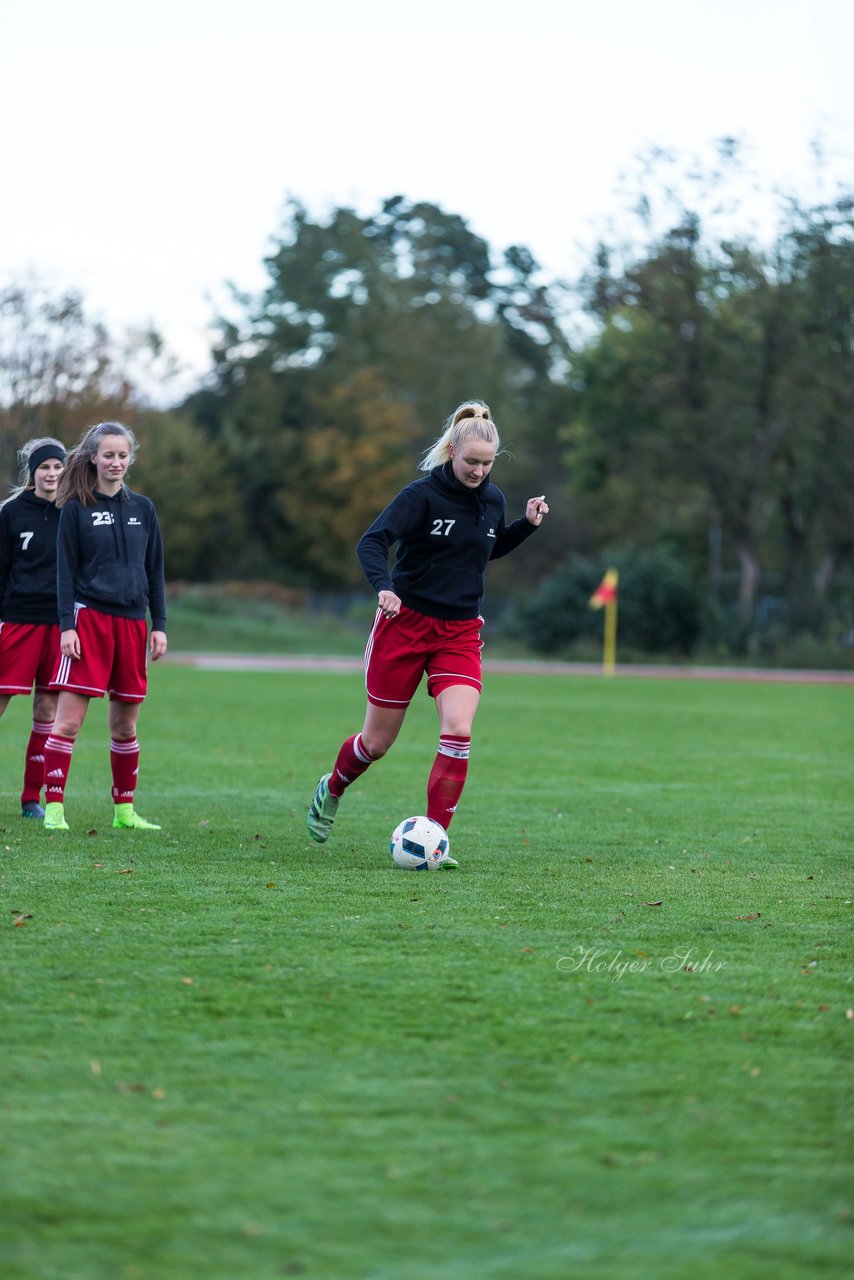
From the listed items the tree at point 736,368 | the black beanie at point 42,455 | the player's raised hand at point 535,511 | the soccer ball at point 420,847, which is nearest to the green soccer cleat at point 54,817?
the black beanie at point 42,455

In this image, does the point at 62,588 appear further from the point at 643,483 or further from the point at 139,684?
the point at 643,483

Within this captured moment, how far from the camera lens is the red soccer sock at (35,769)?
29.2 ft

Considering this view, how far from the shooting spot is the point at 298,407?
2402 inches

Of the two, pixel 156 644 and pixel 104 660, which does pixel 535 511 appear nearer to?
pixel 156 644

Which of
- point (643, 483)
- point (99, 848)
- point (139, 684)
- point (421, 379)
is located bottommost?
point (99, 848)

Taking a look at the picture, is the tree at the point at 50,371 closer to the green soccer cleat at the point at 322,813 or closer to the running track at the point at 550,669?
the running track at the point at 550,669

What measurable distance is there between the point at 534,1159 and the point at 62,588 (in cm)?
543

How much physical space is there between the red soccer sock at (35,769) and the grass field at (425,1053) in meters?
0.20

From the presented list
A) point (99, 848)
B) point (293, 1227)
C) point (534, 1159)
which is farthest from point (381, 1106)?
point (99, 848)

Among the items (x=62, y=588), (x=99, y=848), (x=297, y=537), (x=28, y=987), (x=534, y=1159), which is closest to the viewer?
(x=534, y=1159)

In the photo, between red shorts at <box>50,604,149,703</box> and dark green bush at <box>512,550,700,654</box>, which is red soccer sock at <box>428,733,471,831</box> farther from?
dark green bush at <box>512,550,700,654</box>

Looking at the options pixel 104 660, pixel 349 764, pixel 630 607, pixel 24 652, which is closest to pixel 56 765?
pixel 104 660

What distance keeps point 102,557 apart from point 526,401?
221 feet

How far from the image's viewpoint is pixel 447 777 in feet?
24.2
